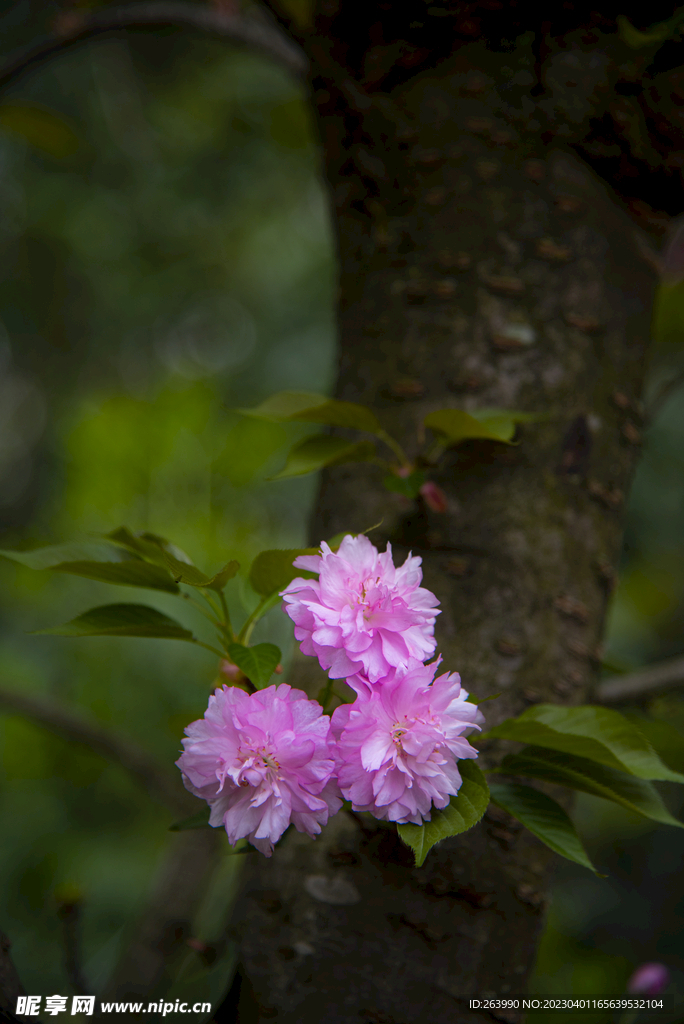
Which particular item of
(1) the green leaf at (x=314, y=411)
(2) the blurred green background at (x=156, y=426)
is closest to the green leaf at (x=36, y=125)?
(2) the blurred green background at (x=156, y=426)

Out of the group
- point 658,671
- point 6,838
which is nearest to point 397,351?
point 658,671

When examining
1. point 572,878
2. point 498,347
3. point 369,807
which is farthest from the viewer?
point 572,878

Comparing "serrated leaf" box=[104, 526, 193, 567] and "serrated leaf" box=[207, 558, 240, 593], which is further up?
"serrated leaf" box=[207, 558, 240, 593]

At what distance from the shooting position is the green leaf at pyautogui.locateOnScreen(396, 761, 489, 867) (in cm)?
39

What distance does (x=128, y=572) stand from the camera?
19.0 inches

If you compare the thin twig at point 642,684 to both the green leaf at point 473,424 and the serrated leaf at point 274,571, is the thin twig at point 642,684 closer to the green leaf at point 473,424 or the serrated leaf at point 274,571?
the green leaf at point 473,424

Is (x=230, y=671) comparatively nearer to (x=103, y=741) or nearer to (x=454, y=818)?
(x=454, y=818)

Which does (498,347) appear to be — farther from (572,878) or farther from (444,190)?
(572,878)

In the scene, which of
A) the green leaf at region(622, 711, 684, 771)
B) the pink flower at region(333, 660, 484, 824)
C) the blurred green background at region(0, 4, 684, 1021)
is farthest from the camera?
the blurred green background at region(0, 4, 684, 1021)

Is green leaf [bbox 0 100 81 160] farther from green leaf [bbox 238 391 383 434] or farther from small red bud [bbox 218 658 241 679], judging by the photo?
small red bud [bbox 218 658 241 679]

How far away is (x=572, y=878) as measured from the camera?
2.16m

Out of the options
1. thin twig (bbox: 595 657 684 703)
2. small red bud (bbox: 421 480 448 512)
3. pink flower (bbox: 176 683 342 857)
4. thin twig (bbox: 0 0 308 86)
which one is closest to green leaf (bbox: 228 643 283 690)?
pink flower (bbox: 176 683 342 857)

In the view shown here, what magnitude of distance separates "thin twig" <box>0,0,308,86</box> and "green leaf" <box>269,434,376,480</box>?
65 cm

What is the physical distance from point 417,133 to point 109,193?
9.46 feet
